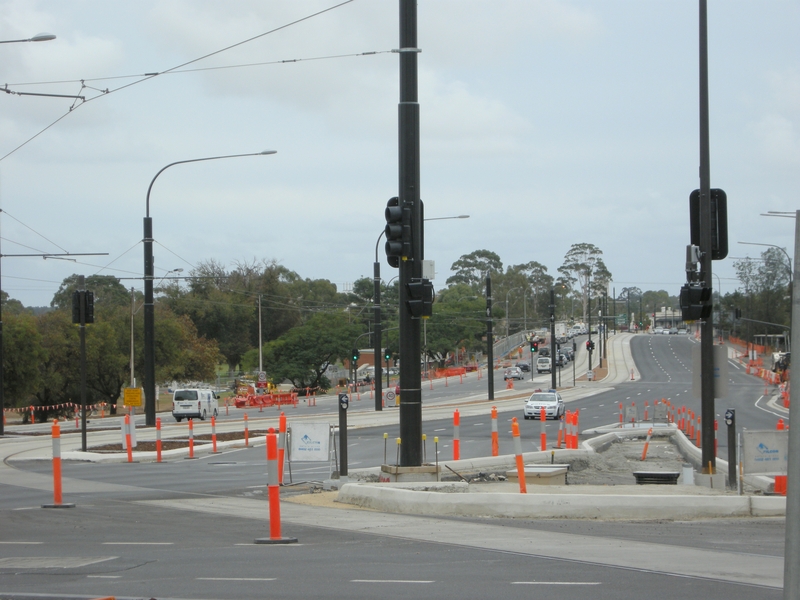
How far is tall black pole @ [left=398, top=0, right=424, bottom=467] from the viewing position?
13898 millimetres

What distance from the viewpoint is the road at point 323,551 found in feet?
26.3

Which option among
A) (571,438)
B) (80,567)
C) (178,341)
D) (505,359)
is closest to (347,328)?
(178,341)

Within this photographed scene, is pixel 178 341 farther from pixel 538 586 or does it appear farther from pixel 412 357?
pixel 538 586

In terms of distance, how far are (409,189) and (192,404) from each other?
3928 cm

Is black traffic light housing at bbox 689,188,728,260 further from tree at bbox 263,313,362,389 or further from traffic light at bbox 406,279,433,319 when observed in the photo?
tree at bbox 263,313,362,389

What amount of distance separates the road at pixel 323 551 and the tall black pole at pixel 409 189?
1.77 meters

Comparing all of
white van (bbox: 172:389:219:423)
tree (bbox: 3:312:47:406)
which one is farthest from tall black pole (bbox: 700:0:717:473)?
tree (bbox: 3:312:47:406)

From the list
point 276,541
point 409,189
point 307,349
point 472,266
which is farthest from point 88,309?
point 472,266

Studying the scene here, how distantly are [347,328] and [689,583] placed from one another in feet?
270

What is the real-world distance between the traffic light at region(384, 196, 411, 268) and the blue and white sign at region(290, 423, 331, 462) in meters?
5.86

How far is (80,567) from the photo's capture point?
364 inches

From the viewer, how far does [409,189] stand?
13.9 metres

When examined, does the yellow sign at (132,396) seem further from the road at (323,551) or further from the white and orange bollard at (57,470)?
the white and orange bollard at (57,470)

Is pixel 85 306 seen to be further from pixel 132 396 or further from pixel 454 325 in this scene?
pixel 454 325
